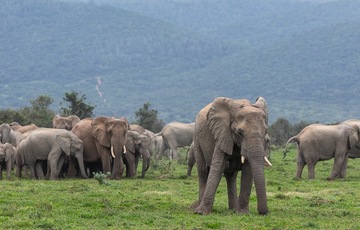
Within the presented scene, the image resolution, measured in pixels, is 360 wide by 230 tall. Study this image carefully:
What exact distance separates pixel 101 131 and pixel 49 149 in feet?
5.68

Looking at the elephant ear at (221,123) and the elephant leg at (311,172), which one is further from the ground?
the elephant ear at (221,123)

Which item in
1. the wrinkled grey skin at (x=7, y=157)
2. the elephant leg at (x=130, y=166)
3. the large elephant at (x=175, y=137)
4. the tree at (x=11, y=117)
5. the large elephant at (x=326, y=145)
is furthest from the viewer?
the tree at (x=11, y=117)

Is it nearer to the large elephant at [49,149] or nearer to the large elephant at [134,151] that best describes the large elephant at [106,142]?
the large elephant at [134,151]

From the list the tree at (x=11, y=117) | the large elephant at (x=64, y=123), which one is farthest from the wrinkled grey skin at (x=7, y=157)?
the tree at (x=11, y=117)

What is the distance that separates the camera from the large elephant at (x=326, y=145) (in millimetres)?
30625

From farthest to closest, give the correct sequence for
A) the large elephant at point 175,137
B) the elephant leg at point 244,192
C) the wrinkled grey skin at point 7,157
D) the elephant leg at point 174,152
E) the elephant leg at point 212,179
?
the large elephant at point 175,137, the elephant leg at point 174,152, the wrinkled grey skin at point 7,157, the elephant leg at point 244,192, the elephant leg at point 212,179

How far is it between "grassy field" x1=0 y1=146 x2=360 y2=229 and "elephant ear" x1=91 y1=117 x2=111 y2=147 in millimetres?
2602

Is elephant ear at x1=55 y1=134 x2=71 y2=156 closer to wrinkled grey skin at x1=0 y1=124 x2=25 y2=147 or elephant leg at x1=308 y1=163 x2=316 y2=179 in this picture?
wrinkled grey skin at x1=0 y1=124 x2=25 y2=147

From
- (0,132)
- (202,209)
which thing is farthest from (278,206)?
(0,132)

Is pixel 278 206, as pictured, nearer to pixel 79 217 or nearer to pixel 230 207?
pixel 230 207

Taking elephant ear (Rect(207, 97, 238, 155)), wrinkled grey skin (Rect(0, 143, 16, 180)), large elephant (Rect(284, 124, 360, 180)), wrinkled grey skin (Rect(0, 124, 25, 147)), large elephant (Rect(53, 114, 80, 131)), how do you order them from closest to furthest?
elephant ear (Rect(207, 97, 238, 155)) → wrinkled grey skin (Rect(0, 143, 16, 180)) → large elephant (Rect(284, 124, 360, 180)) → wrinkled grey skin (Rect(0, 124, 25, 147)) → large elephant (Rect(53, 114, 80, 131))

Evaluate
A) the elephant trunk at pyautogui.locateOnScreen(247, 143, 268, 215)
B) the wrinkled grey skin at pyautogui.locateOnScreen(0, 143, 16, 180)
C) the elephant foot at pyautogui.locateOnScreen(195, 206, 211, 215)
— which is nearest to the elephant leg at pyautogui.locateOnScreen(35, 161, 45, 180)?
the wrinkled grey skin at pyautogui.locateOnScreen(0, 143, 16, 180)

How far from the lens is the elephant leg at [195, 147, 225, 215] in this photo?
17.8m

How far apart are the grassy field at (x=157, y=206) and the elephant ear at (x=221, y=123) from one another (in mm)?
1376
